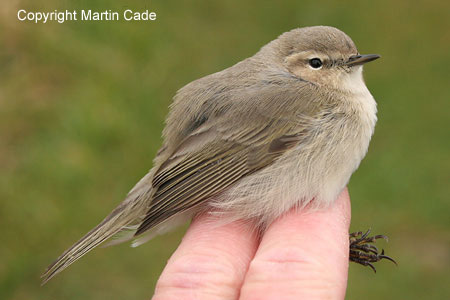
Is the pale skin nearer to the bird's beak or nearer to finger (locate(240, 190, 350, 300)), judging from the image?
finger (locate(240, 190, 350, 300))

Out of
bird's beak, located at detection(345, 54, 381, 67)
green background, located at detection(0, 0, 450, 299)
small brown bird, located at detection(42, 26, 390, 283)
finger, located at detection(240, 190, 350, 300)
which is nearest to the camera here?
finger, located at detection(240, 190, 350, 300)

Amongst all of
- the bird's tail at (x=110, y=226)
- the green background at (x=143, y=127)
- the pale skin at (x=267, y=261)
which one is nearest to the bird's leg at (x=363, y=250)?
the pale skin at (x=267, y=261)

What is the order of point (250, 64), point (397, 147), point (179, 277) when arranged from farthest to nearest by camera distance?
point (397, 147) < point (250, 64) < point (179, 277)

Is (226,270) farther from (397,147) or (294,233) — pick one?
(397,147)

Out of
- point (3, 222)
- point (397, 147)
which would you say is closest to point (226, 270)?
point (3, 222)

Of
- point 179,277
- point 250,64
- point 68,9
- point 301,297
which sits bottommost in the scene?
point 301,297

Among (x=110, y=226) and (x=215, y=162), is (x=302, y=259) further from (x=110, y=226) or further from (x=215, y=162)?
(x=110, y=226)

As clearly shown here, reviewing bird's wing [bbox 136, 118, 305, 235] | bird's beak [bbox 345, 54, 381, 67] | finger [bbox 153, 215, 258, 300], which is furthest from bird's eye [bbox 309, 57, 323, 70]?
finger [bbox 153, 215, 258, 300]
